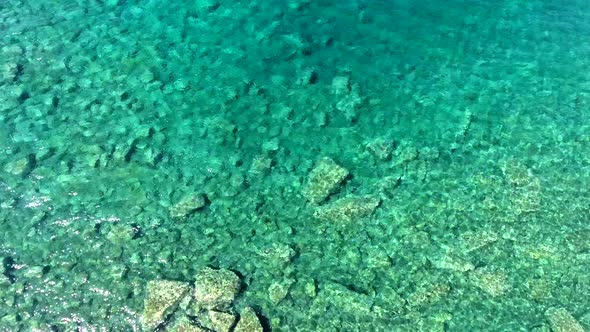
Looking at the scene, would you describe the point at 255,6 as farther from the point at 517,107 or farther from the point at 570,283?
the point at 570,283

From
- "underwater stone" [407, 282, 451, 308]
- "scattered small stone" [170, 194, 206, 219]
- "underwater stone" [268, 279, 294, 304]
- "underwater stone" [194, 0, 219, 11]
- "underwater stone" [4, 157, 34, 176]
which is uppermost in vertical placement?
"underwater stone" [194, 0, 219, 11]

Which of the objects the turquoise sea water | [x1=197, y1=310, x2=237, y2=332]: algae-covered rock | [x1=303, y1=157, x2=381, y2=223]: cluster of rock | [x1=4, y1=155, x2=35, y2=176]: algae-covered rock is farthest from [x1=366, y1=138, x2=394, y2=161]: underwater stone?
[x1=4, y1=155, x2=35, y2=176]: algae-covered rock

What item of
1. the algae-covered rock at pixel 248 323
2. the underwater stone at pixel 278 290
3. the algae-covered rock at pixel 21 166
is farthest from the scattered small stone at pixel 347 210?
the algae-covered rock at pixel 21 166

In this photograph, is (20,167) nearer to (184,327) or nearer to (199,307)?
(199,307)

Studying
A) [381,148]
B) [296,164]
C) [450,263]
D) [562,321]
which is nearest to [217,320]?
[296,164]

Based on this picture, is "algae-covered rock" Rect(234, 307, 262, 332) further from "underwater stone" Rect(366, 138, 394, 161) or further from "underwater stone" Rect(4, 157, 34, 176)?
"underwater stone" Rect(4, 157, 34, 176)

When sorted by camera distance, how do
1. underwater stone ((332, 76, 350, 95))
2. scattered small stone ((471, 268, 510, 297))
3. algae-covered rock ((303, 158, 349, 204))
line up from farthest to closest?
1. underwater stone ((332, 76, 350, 95))
2. algae-covered rock ((303, 158, 349, 204))
3. scattered small stone ((471, 268, 510, 297))
